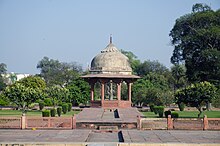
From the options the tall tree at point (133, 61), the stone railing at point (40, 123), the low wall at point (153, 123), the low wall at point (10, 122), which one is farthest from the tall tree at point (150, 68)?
the stone railing at point (40, 123)

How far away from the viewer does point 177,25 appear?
130 ft

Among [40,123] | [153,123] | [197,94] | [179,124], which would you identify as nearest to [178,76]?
[197,94]

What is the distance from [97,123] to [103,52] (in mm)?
19812

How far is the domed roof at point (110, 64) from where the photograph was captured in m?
39.7

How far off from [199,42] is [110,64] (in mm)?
7678

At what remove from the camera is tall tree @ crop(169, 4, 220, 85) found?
36469 mm

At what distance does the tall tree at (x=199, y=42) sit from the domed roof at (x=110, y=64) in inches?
178

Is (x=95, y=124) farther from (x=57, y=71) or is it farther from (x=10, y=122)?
(x=57, y=71)

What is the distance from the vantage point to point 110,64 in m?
39.9

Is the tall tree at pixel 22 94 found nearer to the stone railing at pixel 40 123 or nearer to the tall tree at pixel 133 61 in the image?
the stone railing at pixel 40 123

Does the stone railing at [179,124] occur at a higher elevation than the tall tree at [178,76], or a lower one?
lower

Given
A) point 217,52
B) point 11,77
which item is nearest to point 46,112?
point 217,52

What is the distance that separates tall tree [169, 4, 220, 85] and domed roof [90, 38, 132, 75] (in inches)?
178

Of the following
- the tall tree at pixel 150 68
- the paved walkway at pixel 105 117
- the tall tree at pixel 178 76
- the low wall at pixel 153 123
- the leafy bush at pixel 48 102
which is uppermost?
the tall tree at pixel 150 68
